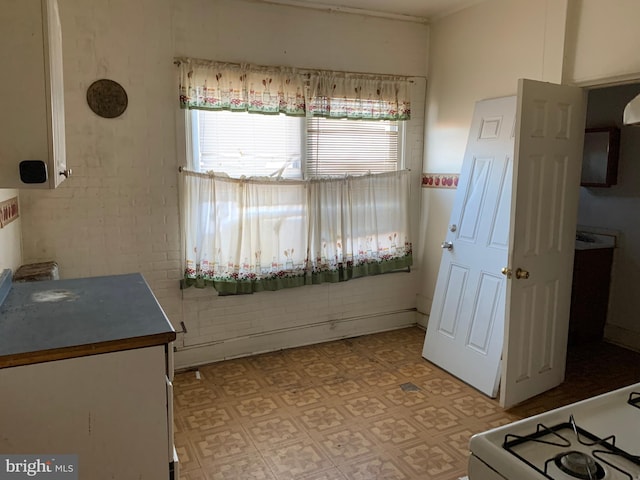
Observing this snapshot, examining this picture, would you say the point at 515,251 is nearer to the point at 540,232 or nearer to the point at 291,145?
the point at 540,232

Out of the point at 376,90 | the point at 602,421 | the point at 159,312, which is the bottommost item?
the point at 602,421

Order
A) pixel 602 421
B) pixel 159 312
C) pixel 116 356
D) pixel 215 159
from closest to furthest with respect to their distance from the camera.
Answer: pixel 602 421 → pixel 116 356 → pixel 159 312 → pixel 215 159

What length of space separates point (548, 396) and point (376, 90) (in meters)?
2.58

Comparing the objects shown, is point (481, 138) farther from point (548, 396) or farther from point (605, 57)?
point (548, 396)

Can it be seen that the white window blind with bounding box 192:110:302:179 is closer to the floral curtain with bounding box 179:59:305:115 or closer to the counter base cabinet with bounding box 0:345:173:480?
the floral curtain with bounding box 179:59:305:115

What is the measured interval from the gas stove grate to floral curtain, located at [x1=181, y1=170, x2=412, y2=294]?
8.55ft

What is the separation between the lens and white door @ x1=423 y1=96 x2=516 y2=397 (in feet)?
10.7

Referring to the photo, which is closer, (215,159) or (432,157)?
Result: (215,159)

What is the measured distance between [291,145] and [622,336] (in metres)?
3.20

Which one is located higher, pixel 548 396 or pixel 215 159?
pixel 215 159

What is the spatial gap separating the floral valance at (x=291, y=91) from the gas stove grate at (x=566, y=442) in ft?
9.40

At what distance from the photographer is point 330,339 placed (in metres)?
4.12

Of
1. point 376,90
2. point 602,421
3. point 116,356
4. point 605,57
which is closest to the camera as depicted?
point 602,421

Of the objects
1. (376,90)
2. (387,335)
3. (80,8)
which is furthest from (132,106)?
(387,335)
